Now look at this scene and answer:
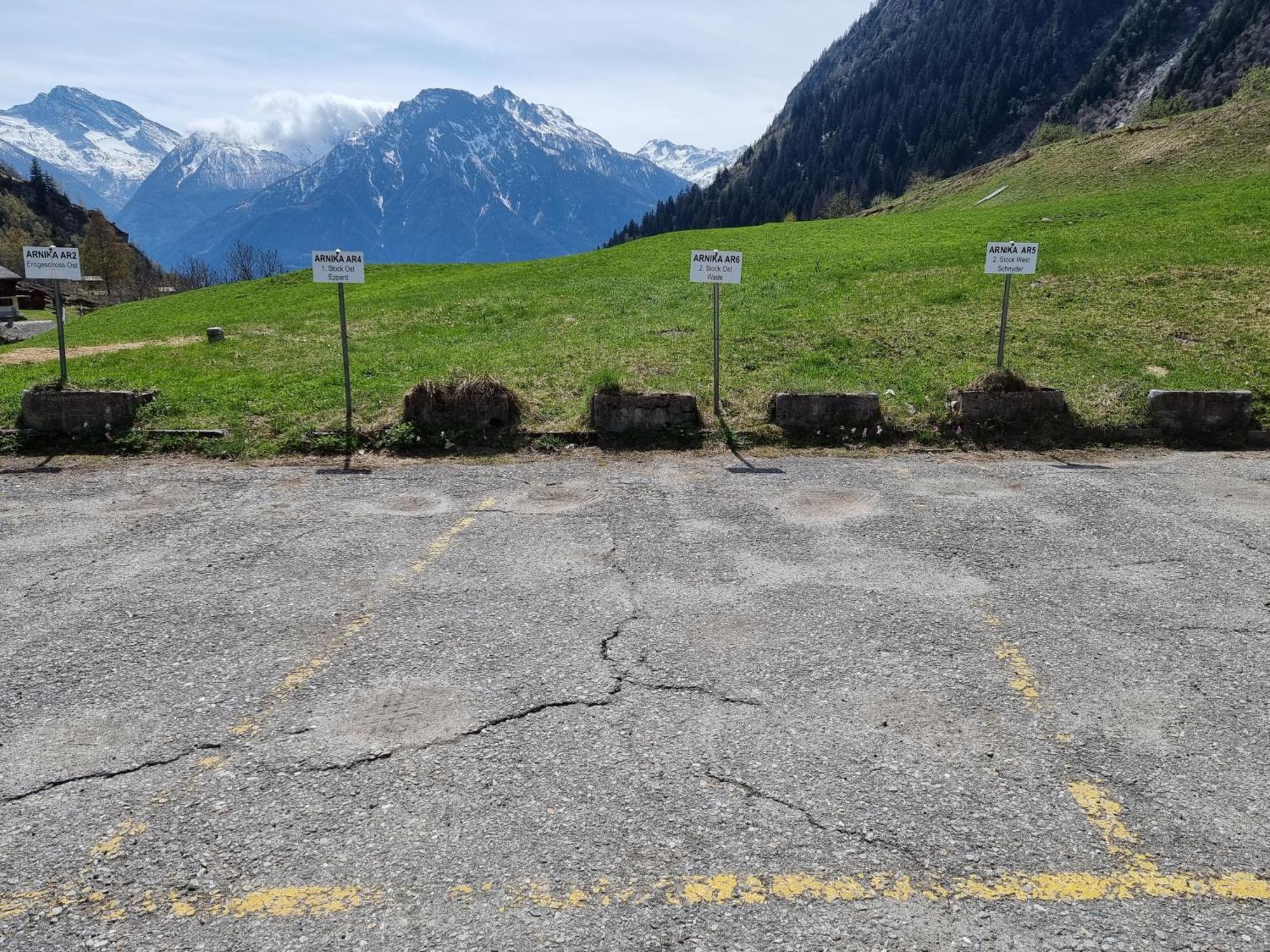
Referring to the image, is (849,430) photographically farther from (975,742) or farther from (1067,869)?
(1067,869)

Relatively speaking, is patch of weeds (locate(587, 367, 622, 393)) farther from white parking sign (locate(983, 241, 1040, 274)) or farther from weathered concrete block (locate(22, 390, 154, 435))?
weathered concrete block (locate(22, 390, 154, 435))

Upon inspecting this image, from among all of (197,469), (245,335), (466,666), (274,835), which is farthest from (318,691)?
(245,335)

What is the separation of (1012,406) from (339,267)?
9.78 meters

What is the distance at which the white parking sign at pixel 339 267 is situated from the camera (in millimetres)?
11234

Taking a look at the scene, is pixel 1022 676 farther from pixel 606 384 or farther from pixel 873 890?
pixel 606 384

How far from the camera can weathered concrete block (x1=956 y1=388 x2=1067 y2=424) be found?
11203mm

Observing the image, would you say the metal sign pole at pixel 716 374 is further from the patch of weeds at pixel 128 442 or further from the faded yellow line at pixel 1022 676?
the patch of weeds at pixel 128 442

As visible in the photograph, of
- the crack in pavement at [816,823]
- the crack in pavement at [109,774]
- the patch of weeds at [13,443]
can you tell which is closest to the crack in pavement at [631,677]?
the crack in pavement at [816,823]

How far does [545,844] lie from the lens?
3.47 meters

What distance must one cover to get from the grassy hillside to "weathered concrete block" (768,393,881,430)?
0.57 meters

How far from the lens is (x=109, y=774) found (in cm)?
394

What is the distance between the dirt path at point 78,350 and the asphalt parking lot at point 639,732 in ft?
52.7

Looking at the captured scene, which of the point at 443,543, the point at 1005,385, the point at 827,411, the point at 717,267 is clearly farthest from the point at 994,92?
the point at 443,543

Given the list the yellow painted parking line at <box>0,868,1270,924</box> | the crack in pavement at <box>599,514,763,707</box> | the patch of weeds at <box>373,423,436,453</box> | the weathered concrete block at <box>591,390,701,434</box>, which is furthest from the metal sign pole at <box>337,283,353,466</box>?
the yellow painted parking line at <box>0,868,1270,924</box>
